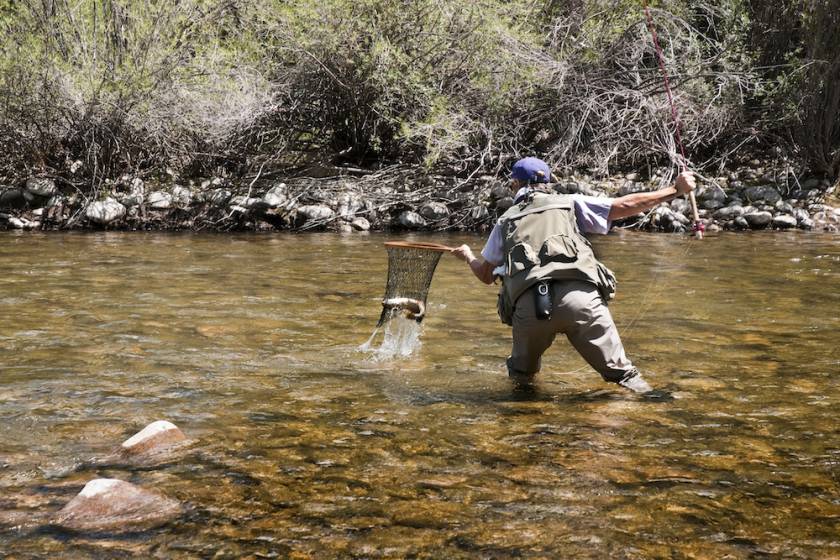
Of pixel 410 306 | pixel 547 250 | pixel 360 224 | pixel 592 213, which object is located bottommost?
pixel 410 306

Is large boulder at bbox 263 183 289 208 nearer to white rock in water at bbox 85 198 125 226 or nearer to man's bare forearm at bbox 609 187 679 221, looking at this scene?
white rock in water at bbox 85 198 125 226

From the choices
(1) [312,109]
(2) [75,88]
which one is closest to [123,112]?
(2) [75,88]

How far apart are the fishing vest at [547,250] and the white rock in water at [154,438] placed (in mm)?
2083

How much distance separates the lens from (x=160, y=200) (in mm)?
16797

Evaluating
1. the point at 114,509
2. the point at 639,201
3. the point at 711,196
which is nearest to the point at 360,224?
the point at 711,196

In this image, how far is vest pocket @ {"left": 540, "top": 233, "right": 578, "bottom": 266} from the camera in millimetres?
5316

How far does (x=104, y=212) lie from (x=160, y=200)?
998 millimetres

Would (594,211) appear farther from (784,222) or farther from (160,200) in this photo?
(160,200)

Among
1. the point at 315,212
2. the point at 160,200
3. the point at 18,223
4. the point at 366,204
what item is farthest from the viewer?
the point at 160,200

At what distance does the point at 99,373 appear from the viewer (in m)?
6.25

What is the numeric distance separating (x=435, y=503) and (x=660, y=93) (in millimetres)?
14138

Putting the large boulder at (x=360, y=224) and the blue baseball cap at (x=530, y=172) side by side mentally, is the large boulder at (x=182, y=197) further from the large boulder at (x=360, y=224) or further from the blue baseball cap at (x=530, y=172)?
the blue baseball cap at (x=530, y=172)

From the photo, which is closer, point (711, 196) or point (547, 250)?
point (547, 250)

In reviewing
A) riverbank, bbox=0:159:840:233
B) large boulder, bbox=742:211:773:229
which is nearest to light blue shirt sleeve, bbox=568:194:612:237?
riverbank, bbox=0:159:840:233
